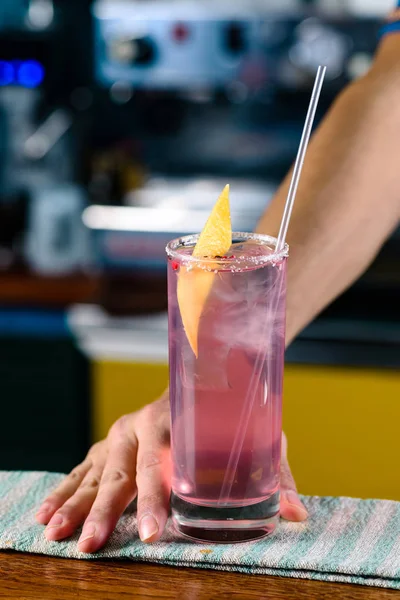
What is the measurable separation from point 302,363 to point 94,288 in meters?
0.62

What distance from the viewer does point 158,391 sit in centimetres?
247

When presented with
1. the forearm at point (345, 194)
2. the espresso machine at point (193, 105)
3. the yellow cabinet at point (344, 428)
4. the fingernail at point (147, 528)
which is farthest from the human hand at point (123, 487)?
the espresso machine at point (193, 105)

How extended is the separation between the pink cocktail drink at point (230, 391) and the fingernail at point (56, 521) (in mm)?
110

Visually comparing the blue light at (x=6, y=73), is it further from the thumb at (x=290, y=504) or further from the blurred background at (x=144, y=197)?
the thumb at (x=290, y=504)

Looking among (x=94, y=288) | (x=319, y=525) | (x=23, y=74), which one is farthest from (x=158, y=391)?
(x=319, y=525)

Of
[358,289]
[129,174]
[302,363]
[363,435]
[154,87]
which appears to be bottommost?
[363,435]

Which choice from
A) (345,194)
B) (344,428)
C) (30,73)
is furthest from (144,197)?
(345,194)

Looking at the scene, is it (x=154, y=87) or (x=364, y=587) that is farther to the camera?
(x=154, y=87)

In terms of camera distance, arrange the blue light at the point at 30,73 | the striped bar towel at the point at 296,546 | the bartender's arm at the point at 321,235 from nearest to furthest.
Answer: the striped bar towel at the point at 296,546 → the bartender's arm at the point at 321,235 → the blue light at the point at 30,73

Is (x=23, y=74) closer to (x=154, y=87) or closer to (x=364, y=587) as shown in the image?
(x=154, y=87)

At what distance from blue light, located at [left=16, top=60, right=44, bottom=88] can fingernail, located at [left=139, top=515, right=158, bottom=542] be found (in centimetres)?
225

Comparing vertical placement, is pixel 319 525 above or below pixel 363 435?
above

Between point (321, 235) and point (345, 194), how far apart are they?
2.8 inches

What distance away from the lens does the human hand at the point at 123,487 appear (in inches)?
32.6
